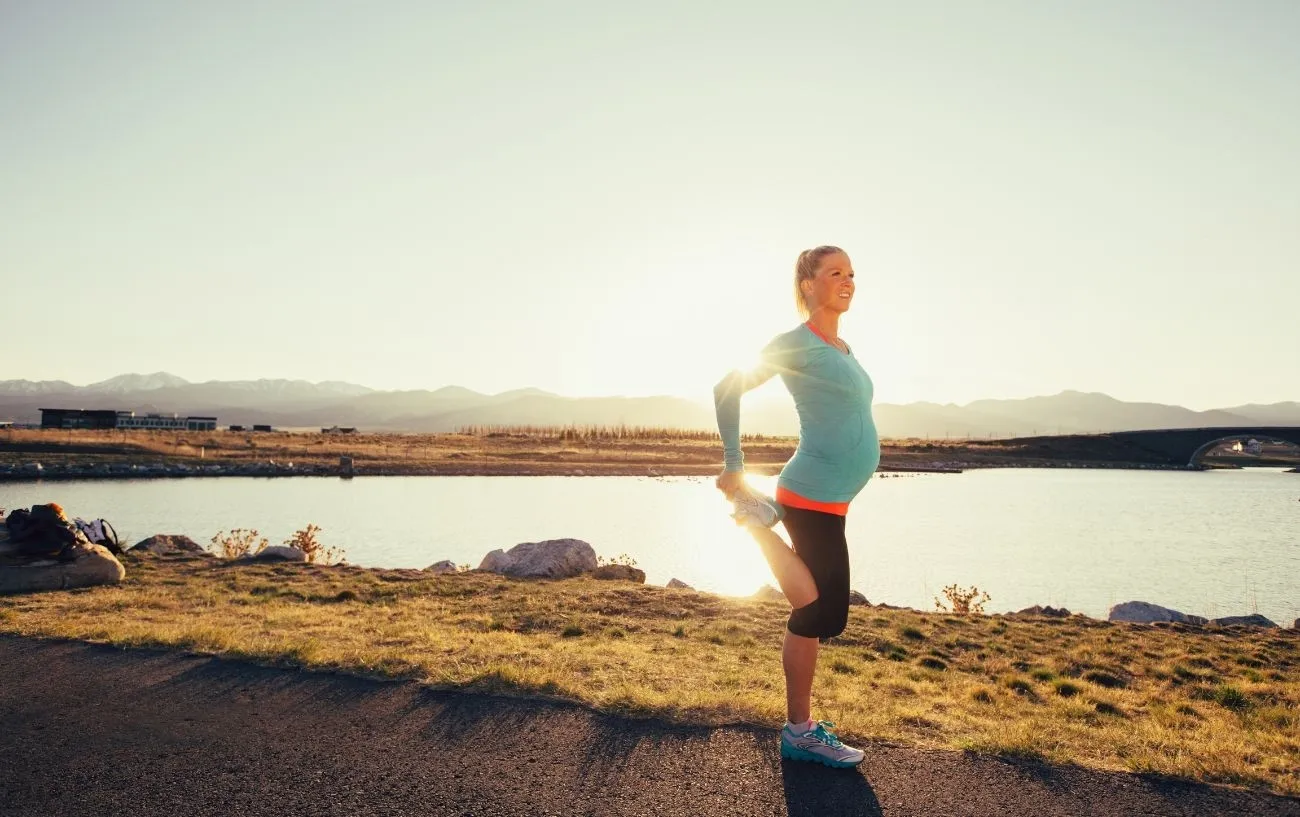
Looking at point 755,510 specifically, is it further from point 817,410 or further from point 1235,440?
point 1235,440

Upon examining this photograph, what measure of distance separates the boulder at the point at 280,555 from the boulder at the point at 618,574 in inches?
243

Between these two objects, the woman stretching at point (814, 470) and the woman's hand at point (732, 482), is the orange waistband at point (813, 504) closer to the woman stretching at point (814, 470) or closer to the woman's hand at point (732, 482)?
the woman stretching at point (814, 470)

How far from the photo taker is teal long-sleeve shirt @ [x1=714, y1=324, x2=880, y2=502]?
15.8 ft

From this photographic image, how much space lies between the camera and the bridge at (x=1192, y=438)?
4107 inches

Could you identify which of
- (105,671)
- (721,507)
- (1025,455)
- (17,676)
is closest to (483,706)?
(105,671)

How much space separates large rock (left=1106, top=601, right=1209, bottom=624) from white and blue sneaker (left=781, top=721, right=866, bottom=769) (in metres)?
12.3

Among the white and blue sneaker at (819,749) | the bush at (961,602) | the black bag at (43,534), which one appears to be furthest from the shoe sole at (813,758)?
the black bag at (43,534)

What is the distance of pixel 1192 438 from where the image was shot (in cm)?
11006

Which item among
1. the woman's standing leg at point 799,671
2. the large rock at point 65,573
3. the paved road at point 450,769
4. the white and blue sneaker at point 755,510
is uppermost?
the white and blue sneaker at point 755,510

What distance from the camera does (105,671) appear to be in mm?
7035

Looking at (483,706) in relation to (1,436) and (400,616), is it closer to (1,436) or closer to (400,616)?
(400,616)

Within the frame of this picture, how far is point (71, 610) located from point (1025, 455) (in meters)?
110

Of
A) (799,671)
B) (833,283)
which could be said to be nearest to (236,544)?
(799,671)

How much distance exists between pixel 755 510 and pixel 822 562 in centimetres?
50
